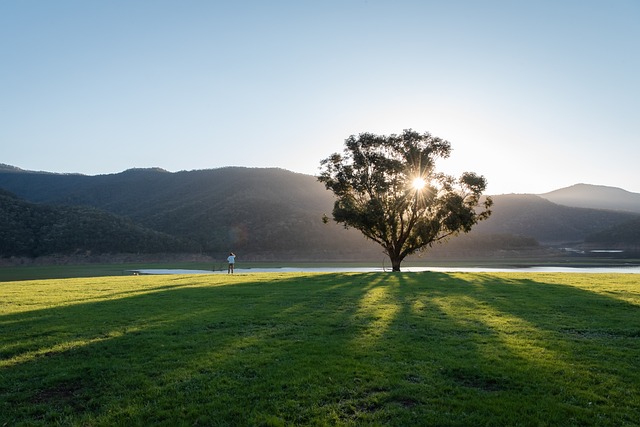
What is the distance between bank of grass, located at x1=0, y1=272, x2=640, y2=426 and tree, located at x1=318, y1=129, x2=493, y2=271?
2951 cm

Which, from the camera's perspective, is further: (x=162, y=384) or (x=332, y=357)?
(x=332, y=357)

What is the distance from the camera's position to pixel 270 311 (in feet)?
60.8

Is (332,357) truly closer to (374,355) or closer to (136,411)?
(374,355)

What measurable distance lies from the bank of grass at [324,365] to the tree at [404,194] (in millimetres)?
29506

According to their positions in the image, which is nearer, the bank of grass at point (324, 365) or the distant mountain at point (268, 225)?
the bank of grass at point (324, 365)

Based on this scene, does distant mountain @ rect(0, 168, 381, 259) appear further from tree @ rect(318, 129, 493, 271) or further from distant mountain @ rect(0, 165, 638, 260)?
tree @ rect(318, 129, 493, 271)

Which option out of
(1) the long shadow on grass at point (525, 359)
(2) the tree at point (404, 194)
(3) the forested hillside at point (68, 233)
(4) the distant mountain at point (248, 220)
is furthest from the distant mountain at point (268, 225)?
(1) the long shadow on grass at point (525, 359)

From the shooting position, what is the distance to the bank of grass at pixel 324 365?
327 inches

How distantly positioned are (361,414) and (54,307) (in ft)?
62.2

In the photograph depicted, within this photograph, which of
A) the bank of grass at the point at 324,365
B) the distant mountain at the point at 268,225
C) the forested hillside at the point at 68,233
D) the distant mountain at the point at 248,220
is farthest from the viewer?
the distant mountain at the point at 248,220

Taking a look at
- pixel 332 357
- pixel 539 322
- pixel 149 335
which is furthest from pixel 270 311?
pixel 539 322

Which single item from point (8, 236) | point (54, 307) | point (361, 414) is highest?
point (8, 236)

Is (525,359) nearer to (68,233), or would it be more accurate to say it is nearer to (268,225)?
(68,233)

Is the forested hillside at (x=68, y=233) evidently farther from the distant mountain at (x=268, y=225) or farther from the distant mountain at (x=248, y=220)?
the distant mountain at (x=248, y=220)
